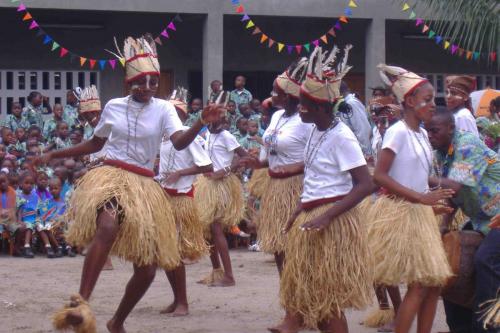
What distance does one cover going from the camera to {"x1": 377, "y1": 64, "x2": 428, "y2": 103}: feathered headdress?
20.7 feet

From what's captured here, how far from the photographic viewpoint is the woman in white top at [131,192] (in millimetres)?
6637

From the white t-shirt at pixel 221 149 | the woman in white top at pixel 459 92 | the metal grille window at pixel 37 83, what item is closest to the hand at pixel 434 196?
the woman in white top at pixel 459 92

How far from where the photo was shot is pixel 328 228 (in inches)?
235

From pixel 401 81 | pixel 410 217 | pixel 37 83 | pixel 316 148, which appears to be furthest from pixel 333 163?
pixel 37 83

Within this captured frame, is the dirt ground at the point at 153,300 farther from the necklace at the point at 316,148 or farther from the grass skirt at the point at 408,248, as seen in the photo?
the necklace at the point at 316,148

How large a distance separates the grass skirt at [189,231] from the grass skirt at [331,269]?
2.06m

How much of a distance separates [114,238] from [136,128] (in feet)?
2.70

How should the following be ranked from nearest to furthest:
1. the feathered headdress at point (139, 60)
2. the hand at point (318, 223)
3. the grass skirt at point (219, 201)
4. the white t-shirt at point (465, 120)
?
1. the hand at point (318, 223)
2. the feathered headdress at point (139, 60)
3. the white t-shirt at point (465, 120)
4. the grass skirt at point (219, 201)

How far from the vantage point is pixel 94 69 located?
61.5 feet

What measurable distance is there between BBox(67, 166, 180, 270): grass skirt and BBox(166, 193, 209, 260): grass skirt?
1.02 meters

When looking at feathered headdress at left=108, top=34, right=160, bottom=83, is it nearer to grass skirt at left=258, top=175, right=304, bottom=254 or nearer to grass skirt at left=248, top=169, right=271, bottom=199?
grass skirt at left=258, top=175, right=304, bottom=254

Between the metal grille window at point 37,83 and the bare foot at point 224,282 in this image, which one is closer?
the bare foot at point 224,282

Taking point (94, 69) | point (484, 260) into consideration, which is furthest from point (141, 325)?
point (94, 69)

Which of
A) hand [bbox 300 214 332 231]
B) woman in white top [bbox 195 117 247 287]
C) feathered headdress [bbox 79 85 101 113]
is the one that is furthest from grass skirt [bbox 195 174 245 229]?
hand [bbox 300 214 332 231]
